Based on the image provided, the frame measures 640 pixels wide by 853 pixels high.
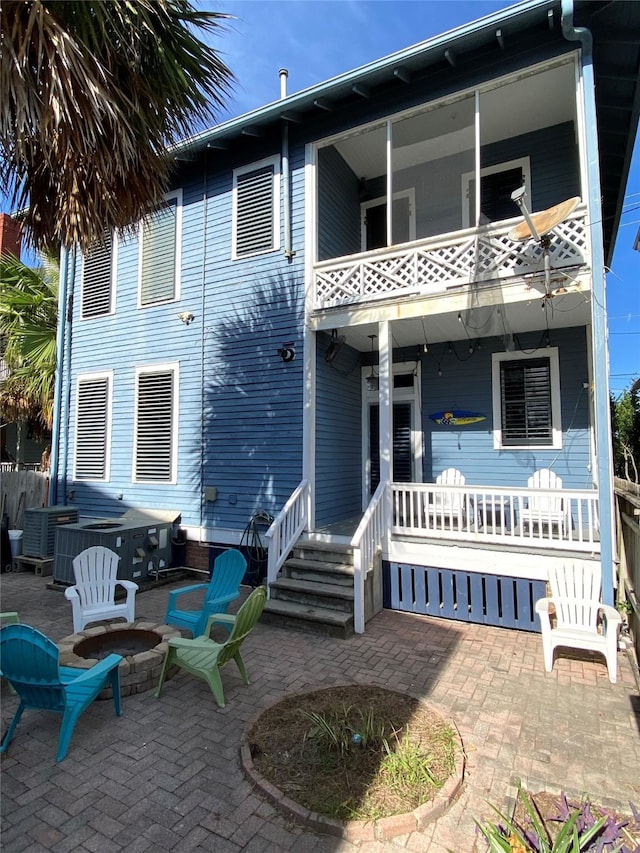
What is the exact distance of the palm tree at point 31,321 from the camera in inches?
432

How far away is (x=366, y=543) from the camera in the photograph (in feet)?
20.5

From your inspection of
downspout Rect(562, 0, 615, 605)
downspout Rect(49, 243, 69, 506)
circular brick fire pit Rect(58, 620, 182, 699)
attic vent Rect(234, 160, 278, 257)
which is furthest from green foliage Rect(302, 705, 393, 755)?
downspout Rect(49, 243, 69, 506)

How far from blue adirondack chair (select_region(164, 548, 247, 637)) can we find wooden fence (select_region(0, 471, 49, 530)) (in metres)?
6.91

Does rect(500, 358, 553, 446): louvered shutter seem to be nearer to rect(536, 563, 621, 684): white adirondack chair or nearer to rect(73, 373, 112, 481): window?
rect(536, 563, 621, 684): white adirondack chair

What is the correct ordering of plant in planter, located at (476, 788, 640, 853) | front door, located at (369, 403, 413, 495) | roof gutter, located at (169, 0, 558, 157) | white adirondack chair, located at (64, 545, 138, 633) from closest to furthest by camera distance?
plant in planter, located at (476, 788, 640, 853), white adirondack chair, located at (64, 545, 138, 633), roof gutter, located at (169, 0, 558, 157), front door, located at (369, 403, 413, 495)

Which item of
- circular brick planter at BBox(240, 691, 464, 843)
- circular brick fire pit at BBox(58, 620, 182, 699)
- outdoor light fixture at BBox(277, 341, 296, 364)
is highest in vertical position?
outdoor light fixture at BBox(277, 341, 296, 364)

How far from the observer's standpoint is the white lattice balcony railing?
19.9 feet

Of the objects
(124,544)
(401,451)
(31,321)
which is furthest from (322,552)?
(31,321)

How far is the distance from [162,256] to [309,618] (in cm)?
763

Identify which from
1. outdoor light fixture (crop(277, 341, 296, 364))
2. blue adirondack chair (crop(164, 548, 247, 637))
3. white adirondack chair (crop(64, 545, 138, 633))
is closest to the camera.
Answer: blue adirondack chair (crop(164, 548, 247, 637))

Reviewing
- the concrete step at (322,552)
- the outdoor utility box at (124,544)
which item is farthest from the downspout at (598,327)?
the outdoor utility box at (124,544)

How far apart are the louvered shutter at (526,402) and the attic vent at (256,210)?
467cm

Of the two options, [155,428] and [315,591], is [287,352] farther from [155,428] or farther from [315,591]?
[315,591]

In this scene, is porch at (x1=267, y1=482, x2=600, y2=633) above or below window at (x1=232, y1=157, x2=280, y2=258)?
below
